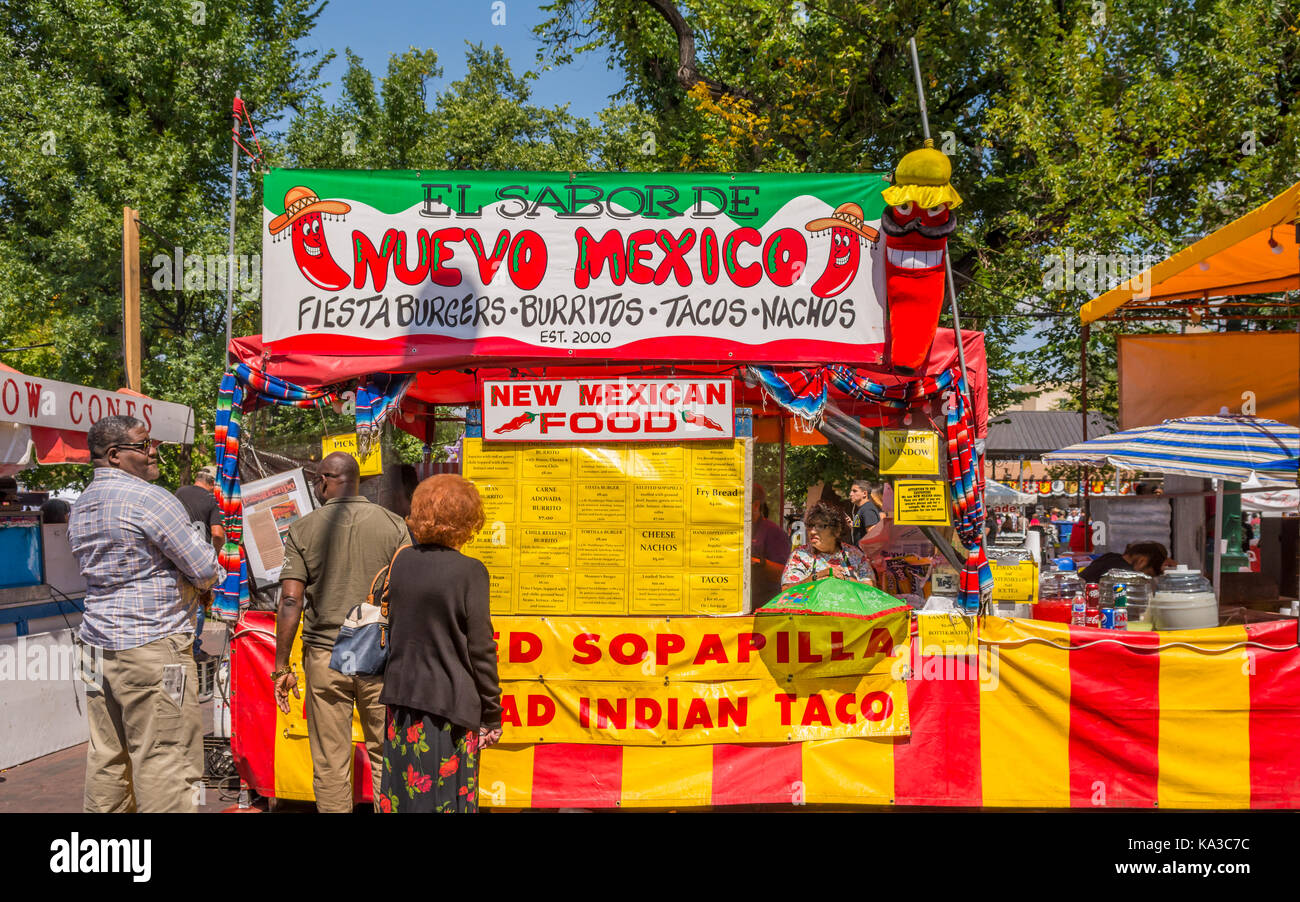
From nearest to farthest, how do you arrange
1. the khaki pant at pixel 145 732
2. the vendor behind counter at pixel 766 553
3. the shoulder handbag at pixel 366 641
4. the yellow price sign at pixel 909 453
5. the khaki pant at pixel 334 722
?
the shoulder handbag at pixel 366 641, the khaki pant at pixel 145 732, the khaki pant at pixel 334 722, the yellow price sign at pixel 909 453, the vendor behind counter at pixel 766 553

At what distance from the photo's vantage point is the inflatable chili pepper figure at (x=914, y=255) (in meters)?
5.27

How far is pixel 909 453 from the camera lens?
5.48m

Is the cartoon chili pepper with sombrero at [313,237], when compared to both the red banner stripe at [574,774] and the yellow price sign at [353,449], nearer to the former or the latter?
the yellow price sign at [353,449]

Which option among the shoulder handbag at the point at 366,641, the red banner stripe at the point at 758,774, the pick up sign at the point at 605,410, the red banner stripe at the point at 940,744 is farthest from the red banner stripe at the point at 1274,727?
the shoulder handbag at the point at 366,641

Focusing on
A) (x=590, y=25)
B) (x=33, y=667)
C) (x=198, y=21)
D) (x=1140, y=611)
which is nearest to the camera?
(x=1140, y=611)

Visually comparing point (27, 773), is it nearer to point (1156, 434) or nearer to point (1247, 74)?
point (1156, 434)

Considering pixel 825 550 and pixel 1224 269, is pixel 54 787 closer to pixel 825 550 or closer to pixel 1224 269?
pixel 825 550

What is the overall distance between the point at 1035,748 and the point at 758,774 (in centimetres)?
158

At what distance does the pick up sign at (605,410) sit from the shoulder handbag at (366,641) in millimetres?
1567

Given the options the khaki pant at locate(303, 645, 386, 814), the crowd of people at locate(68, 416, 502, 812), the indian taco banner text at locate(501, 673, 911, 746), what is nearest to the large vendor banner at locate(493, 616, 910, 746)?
the indian taco banner text at locate(501, 673, 911, 746)

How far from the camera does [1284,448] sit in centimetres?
592

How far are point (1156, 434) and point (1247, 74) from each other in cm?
808

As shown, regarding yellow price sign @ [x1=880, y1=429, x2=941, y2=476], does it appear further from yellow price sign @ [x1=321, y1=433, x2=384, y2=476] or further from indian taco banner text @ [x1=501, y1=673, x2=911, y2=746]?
yellow price sign @ [x1=321, y1=433, x2=384, y2=476]

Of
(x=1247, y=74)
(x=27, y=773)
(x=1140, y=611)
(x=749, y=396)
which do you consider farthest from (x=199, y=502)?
(x=1247, y=74)
